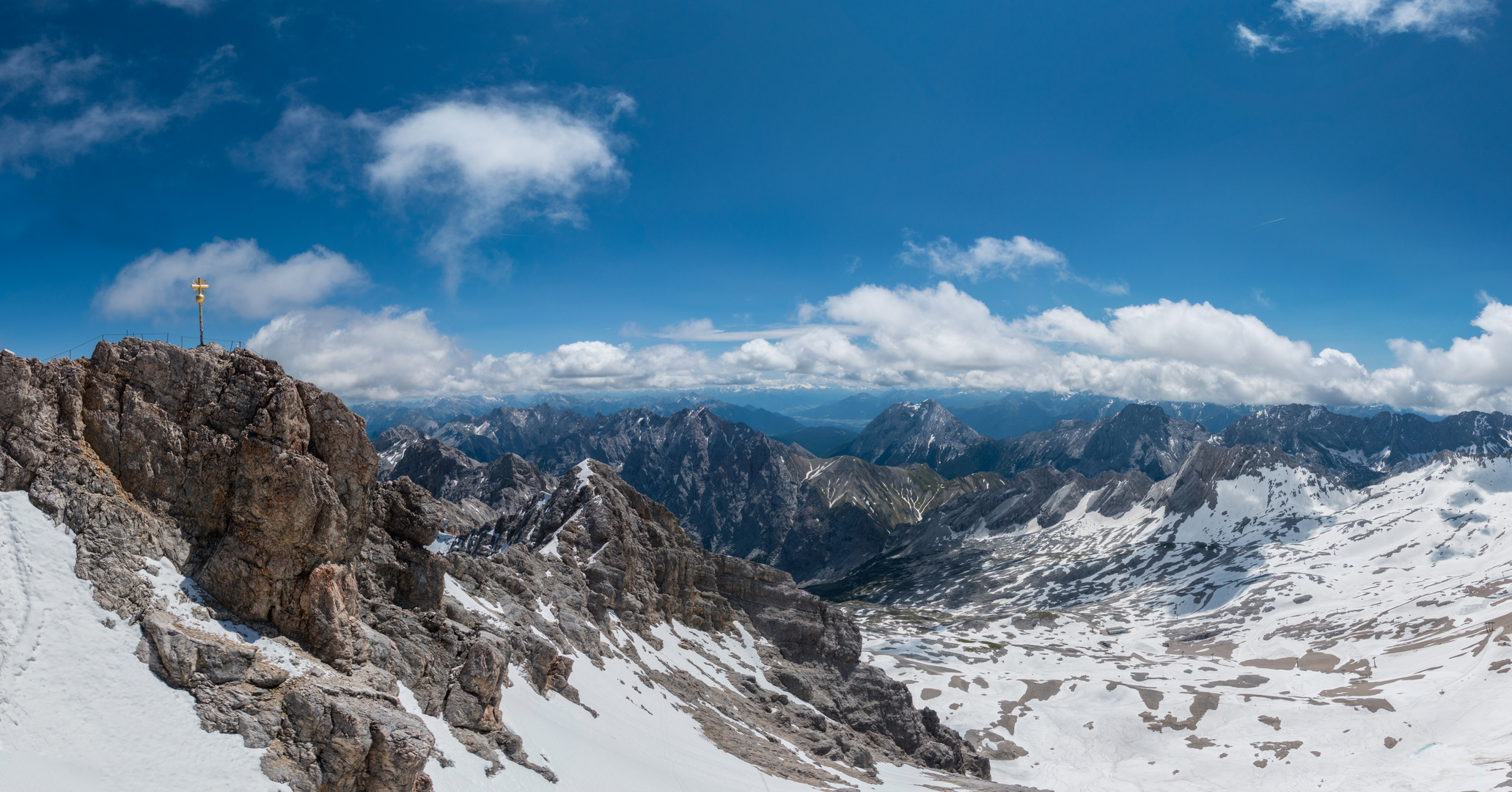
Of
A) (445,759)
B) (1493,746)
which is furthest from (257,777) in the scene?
(1493,746)

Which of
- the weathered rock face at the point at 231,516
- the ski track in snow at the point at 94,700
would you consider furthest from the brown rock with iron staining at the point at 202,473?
the ski track in snow at the point at 94,700

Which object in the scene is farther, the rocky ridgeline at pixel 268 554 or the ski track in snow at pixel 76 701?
the rocky ridgeline at pixel 268 554

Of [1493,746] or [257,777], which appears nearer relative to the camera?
[257,777]

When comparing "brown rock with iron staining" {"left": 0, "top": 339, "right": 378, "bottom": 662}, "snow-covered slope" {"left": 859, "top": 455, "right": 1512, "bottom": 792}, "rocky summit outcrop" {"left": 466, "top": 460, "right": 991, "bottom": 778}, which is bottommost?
"snow-covered slope" {"left": 859, "top": 455, "right": 1512, "bottom": 792}

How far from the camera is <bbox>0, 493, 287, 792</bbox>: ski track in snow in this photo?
64.3 feet

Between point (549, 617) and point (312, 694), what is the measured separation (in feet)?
116

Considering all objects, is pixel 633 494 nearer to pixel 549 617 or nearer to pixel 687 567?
pixel 687 567

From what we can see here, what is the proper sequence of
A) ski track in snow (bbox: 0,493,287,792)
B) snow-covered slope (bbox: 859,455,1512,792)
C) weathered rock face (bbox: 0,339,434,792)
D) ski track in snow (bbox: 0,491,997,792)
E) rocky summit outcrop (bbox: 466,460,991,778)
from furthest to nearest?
snow-covered slope (bbox: 859,455,1512,792)
rocky summit outcrop (bbox: 466,460,991,778)
weathered rock face (bbox: 0,339,434,792)
ski track in snow (bbox: 0,491,997,792)
ski track in snow (bbox: 0,493,287,792)

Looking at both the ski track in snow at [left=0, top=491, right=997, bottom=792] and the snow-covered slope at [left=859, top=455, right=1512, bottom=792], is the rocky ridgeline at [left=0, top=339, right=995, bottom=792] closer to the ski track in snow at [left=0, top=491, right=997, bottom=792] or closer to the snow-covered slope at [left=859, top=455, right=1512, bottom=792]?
the ski track in snow at [left=0, top=491, right=997, bottom=792]

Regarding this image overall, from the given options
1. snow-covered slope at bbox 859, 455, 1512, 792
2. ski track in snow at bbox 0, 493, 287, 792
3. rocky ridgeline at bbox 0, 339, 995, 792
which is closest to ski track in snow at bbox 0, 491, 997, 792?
ski track in snow at bbox 0, 493, 287, 792

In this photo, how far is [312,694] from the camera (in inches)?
976

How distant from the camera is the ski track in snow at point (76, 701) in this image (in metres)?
19.6

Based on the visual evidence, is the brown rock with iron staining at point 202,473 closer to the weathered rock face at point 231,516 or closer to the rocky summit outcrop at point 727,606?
the weathered rock face at point 231,516

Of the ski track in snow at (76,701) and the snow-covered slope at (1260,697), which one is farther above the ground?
the ski track in snow at (76,701)
